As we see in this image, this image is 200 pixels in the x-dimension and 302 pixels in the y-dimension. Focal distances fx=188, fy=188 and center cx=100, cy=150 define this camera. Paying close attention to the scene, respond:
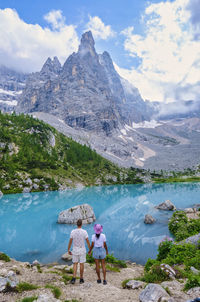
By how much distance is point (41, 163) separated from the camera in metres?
131

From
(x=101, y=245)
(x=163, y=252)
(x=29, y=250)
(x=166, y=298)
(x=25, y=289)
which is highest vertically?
(x=101, y=245)

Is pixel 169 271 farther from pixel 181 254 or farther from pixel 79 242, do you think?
pixel 79 242

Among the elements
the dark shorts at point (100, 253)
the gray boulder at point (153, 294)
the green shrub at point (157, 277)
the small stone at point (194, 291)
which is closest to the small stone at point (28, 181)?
the dark shorts at point (100, 253)

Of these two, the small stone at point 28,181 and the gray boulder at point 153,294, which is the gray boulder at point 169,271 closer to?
the gray boulder at point 153,294

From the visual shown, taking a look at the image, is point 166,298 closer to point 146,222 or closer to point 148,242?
point 148,242

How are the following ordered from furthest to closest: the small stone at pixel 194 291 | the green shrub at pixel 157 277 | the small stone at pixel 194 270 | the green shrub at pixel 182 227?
1. the green shrub at pixel 182 227
2. the small stone at pixel 194 270
3. the green shrub at pixel 157 277
4. the small stone at pixel 194 291

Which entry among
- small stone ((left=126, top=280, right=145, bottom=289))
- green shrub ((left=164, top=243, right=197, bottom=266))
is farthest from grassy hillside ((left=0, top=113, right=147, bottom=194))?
small stone ((left=126, top=280, right=145, bottom=289))

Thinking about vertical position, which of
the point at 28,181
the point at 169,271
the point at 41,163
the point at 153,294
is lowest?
the point at 169,271

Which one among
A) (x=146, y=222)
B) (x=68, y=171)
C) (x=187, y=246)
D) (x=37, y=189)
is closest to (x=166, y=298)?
(x=187, y=246)

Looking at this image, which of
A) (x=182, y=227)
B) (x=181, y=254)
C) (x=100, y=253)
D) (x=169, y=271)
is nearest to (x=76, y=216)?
(x=182, y=227)

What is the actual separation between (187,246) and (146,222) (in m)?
26.0

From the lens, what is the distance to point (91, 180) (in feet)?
490

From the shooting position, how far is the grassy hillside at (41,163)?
353 feet

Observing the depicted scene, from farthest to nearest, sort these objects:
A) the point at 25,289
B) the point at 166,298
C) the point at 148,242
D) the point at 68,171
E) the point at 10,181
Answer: the point at 68,171 < the point at 10,181 < the point at 148,242 < the point at 25,289 < the point at 166,298
